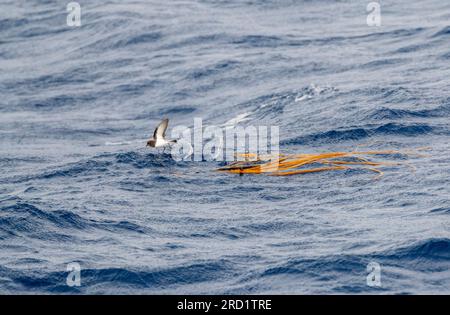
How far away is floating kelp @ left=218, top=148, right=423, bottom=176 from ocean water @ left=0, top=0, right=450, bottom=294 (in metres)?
0.35

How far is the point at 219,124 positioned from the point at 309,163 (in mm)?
5538

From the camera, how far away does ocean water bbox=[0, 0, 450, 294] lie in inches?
687

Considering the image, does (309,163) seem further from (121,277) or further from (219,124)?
(121,277)

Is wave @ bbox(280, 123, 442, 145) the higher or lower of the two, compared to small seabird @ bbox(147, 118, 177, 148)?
lower

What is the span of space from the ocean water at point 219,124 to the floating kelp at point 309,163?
0.35 metres

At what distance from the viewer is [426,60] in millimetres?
32219

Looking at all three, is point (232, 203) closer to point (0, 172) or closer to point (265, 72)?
point (0, 172)

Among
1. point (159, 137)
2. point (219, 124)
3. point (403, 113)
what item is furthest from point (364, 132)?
point (159, 137)

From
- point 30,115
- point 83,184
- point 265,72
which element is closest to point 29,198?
point 83,184

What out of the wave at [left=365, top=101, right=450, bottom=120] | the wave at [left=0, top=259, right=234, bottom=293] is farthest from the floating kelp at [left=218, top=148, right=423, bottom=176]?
the wave at [left=0, top=259, right=234, bottom=293]

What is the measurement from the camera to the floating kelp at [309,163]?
73.5 ft

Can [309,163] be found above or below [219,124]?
below

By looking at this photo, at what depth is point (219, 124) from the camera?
91.5ft

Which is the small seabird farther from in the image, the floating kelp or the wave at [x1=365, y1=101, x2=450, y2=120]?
the wave at [x1=365, y1=101, x2=450, y2=120]
